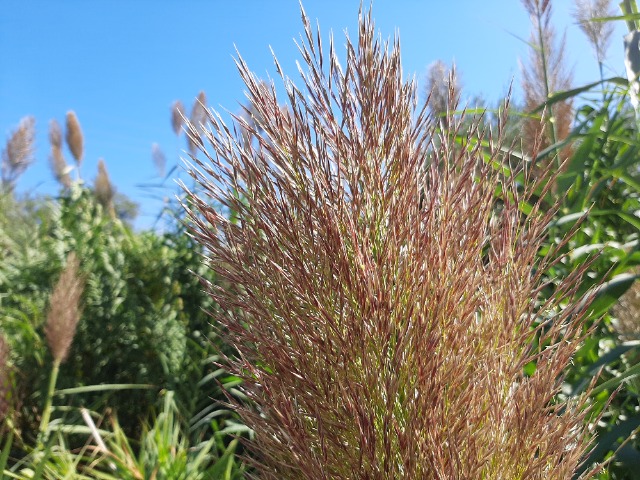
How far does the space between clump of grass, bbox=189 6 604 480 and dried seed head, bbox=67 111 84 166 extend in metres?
4.65

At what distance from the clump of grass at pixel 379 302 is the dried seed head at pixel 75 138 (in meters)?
4.65

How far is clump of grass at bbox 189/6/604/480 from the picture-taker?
97 centimetres

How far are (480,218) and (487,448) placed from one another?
15.5 inches

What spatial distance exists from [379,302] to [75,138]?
4937 mm

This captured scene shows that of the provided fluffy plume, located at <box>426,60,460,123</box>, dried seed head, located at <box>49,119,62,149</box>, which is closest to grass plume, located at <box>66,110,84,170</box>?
dried seed head, located at <box>49,119,62,149</box>

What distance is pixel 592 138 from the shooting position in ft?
6.32

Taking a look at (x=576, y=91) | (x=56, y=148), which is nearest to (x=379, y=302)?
(x=576, y=91)

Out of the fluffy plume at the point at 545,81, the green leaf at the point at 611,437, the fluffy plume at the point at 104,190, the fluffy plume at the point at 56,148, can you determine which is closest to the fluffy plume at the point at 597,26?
the fluffy plume at the point at 545,81

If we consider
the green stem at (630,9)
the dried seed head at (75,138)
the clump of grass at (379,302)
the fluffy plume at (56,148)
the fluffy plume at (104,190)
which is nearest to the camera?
the clump of grass at (379,302)

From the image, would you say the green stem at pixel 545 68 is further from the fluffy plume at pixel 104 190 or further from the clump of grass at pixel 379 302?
the fluffy plume at pixel 104 190

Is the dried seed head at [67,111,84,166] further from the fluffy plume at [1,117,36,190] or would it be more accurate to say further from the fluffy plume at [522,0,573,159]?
the fluffy plume at [522,0,573,159]

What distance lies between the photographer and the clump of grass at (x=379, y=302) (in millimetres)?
967

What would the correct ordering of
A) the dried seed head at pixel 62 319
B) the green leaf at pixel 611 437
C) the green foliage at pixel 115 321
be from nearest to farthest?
1. the green leaf at pixel 611 437
2. the dried seed head at pixel 62 319
3. the green foliage at pixel 115 321

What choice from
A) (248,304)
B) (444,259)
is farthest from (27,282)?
(444,259)
